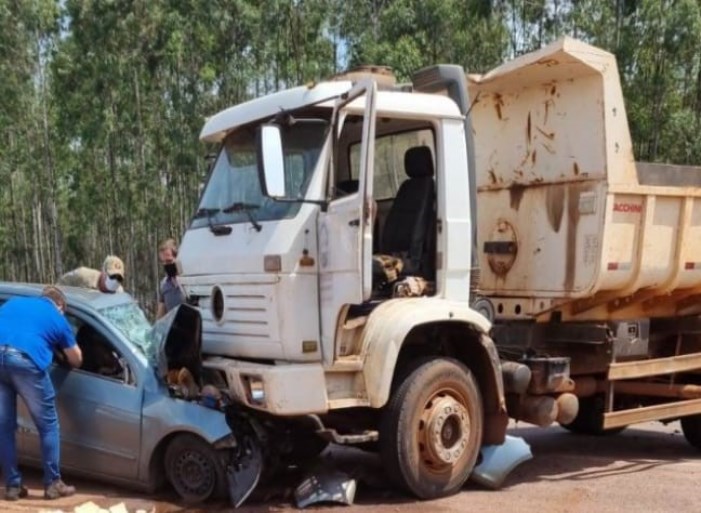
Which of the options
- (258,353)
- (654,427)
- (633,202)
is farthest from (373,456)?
(654,427)

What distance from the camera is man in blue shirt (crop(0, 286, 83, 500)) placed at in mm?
6086

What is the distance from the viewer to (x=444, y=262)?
6.07 m

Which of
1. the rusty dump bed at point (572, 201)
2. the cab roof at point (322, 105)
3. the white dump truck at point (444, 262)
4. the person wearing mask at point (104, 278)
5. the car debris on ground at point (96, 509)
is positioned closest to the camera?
the car debris on ground at point (96, 509)

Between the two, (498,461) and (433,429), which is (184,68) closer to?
(498,461)

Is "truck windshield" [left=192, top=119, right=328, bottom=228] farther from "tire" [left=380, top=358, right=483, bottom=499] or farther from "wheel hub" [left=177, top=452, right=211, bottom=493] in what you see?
"wheel hub" [left=177, top=452, right=211, bottom=493]

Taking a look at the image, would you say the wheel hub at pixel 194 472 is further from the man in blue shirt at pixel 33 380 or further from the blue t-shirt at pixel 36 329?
the blue t-shirt at pixel 36 329

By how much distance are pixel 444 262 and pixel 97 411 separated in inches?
109

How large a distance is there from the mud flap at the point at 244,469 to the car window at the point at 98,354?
1008 mm

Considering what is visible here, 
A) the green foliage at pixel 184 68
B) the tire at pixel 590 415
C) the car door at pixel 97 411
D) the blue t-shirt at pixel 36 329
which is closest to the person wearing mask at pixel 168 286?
the car door at pixel 97 411

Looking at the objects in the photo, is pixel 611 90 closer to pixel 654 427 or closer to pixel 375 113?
pixel 375 113

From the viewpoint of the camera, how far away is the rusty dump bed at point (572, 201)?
6660mm

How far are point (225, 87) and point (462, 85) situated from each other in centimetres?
2562

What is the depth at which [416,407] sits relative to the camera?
5867 mm

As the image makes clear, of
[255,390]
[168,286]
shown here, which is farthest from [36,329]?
[168,286]
